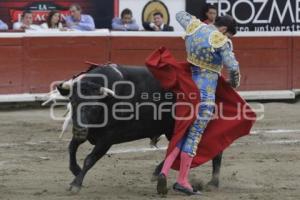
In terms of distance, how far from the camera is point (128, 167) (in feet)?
21.4

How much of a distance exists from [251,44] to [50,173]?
18.6 ft

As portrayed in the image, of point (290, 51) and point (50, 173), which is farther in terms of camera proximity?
point (290, 51)

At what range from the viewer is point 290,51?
37.3 ft

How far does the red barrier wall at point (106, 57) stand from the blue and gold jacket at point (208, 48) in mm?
5101

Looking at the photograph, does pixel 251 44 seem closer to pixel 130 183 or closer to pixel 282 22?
pixel 282 22

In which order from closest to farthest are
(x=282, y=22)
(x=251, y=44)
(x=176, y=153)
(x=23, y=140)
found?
(x=176, y=153), (x=23, y=140), (x=251, y=44), (x=282, y=22)

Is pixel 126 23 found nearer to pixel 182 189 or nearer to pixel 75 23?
pixel 75 23

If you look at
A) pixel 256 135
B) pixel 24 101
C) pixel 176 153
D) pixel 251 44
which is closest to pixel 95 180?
pixel 176 153

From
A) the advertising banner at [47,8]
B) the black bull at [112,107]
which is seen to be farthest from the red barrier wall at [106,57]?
the black bull at [112,107]

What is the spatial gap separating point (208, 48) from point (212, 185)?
1.05 m

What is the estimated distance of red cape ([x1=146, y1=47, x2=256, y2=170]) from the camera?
17.7 ft

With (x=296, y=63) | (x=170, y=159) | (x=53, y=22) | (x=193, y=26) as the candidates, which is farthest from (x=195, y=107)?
(x=296, y=63)

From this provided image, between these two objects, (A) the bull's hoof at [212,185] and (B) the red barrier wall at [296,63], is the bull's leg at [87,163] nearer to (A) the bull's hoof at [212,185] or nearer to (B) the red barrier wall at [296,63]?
(A) the bull's hoof at [212,185]

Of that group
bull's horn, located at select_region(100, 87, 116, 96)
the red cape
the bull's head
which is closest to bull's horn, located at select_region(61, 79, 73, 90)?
the bull's head
